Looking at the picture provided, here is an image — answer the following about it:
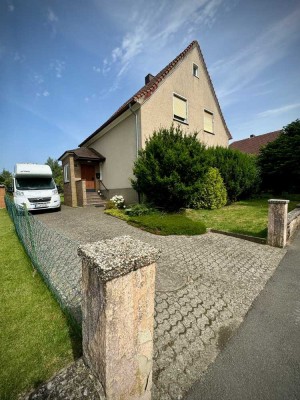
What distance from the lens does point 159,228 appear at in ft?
23.2

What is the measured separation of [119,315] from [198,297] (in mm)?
2309

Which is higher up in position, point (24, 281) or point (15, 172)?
point (15, 172)

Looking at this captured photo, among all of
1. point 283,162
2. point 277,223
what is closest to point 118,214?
point 277,223

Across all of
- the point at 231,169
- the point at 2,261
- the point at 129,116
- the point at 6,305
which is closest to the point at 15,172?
the point at 129,116

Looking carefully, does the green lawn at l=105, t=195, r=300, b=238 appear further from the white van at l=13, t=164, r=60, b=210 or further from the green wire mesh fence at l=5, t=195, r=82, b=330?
the white van at l=13, t=164, r=60, b=210

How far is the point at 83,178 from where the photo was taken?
1522 cm

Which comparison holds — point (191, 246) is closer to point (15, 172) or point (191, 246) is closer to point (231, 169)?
point (231, 169)

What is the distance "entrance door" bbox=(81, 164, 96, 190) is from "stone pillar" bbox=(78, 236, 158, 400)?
Result: 14677 mm

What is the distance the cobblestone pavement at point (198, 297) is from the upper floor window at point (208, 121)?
1210 cm

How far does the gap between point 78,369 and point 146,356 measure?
21.7 inches

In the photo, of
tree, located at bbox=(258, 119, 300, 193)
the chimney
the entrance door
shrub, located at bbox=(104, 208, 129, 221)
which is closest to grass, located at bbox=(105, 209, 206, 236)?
shrub, located at bbox=(104, 208, 129, 221)

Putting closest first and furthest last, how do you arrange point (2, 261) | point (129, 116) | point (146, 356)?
point (146, 356) → point (2, 261) → point (129, 116)

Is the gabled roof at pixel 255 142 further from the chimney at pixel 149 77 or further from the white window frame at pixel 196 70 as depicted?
the chimney at pixel 149 77

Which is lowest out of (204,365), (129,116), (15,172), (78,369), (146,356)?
(204,365)
